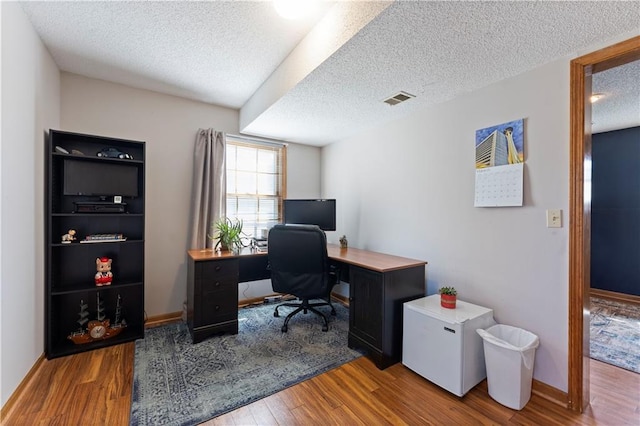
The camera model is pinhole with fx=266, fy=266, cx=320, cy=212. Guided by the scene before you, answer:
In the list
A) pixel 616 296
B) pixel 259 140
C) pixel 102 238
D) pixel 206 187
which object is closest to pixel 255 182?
pixel 259 140

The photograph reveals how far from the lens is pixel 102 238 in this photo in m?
2.31

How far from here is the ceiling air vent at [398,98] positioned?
222 cm

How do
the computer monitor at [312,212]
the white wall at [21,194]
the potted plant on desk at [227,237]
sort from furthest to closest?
the computer monitor at [312,212] → the potted plant on desk at [227,237] → the white wall at [21,194]

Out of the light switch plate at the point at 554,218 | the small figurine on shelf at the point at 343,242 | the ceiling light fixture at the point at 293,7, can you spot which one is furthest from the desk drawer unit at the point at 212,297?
the light switch plate at the point at 554,218

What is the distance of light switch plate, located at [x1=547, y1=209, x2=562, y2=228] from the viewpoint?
65.5 inches

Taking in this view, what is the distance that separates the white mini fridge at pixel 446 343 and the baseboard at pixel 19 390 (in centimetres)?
248

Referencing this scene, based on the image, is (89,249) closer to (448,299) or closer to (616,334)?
(448,299)

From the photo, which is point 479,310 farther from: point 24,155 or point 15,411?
point 24,155

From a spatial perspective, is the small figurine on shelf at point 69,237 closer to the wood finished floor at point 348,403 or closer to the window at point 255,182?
the wood finished floor at point 348,403

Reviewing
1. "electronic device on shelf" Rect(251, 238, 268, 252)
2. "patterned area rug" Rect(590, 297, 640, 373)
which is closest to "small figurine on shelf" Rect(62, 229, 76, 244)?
"electronic device on shelf" Rect(251, 238, 268, 252)

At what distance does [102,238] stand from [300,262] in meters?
1.74

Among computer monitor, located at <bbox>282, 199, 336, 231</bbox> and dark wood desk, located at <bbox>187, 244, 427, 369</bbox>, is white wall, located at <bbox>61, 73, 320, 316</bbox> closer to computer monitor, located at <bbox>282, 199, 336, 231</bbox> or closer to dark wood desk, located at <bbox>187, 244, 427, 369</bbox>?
dark wood desk, located at <bbox>187, 244, 427, 369</bbox>

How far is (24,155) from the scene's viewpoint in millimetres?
1717

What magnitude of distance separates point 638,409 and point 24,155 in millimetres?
4121
